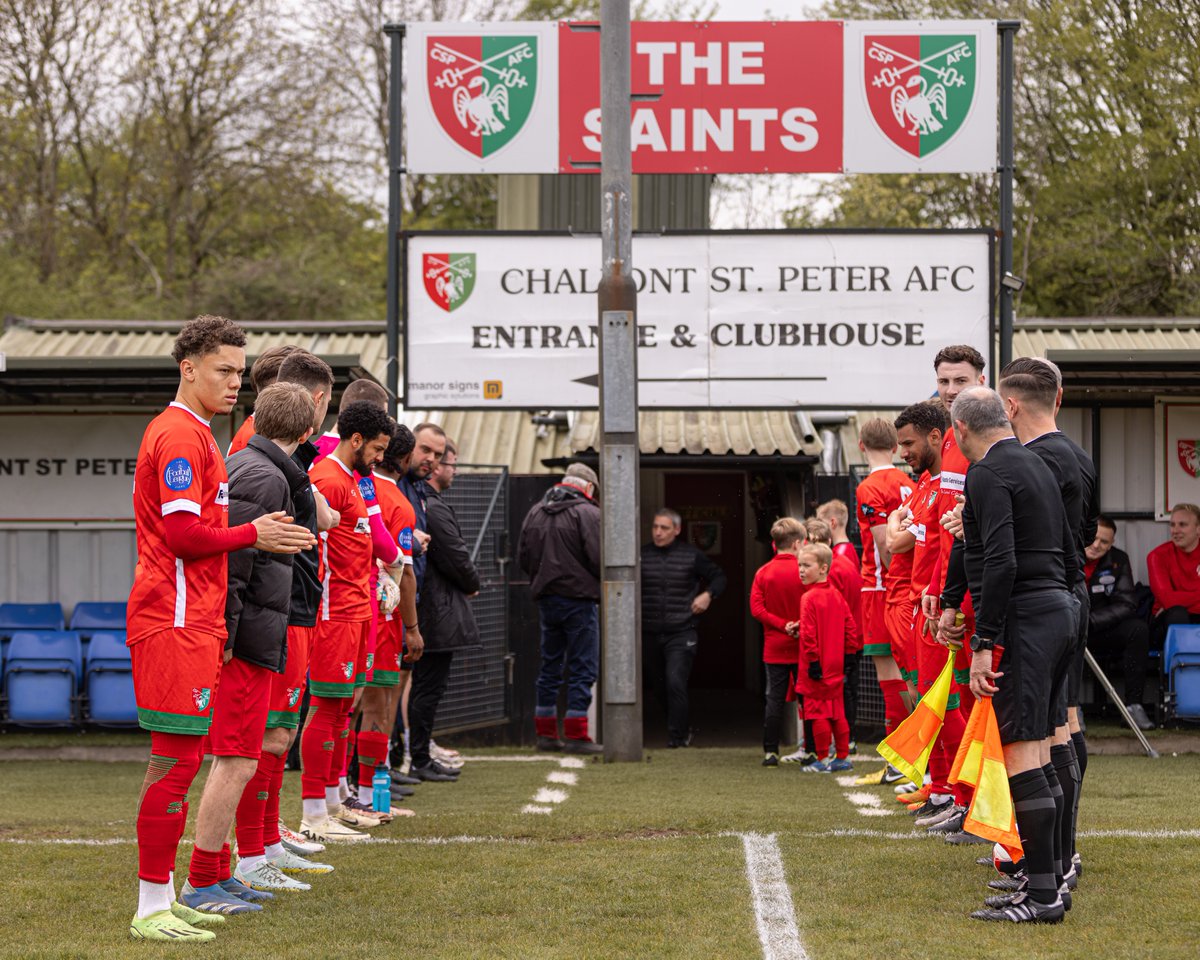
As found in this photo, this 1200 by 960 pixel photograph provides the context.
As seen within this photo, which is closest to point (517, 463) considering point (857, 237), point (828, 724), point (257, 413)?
point (857, 237)

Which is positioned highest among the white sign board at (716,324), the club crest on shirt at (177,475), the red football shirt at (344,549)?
the white sign board at (716,324)

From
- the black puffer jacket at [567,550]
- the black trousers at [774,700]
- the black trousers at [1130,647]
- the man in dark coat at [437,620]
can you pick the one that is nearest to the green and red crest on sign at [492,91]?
the black puffer jacket at [567,550]

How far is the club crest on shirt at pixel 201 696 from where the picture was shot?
16.4 feet

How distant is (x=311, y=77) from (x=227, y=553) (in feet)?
86.6

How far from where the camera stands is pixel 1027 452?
5336 mm

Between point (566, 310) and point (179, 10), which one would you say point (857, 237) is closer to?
point (566, 310)

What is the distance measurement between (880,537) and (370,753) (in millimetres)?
3088

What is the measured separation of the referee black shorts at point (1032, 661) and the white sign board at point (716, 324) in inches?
261

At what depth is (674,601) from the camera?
1245 centimetres

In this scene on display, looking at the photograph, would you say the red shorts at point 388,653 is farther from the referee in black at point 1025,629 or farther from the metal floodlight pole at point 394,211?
the metal floodlight pole at point 394,211

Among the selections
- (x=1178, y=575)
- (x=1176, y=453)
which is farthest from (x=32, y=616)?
(x=1176, y=453)

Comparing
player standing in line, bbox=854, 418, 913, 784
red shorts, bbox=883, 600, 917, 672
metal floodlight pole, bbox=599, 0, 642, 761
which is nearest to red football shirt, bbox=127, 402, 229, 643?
red shorts, bbox=883, 600, 917, 672

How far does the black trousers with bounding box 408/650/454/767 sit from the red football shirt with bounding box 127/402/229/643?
443 centimetres

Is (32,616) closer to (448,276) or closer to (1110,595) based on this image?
(448,276)
